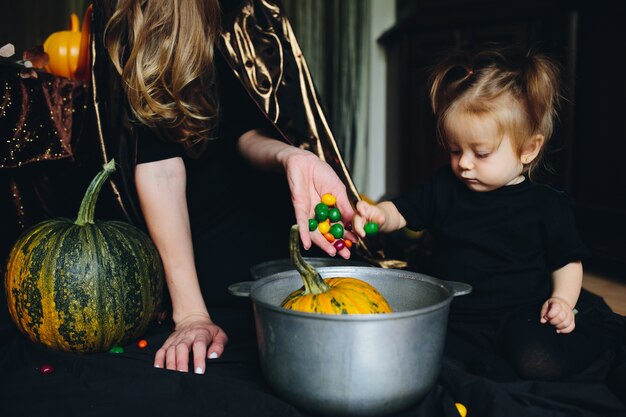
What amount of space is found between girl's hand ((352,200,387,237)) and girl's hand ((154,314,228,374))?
1.08 ft

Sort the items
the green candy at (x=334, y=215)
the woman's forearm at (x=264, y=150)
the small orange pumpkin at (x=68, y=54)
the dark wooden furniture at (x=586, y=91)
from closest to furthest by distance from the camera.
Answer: the green candy at (x=334, y=215) < the woman's forearm at (x=264, y=150) < the small orange pumpkin at (x=68, y=54) < the dark wooden furniture at (x=586, y=91)

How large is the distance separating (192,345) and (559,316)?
25.8 inches

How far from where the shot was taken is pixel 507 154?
1.15 meters

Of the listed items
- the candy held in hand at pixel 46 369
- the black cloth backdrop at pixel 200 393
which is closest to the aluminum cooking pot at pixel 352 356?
the black cloth backdrop at pixel 200 393

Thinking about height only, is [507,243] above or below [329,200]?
below

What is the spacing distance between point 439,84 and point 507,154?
208 mm

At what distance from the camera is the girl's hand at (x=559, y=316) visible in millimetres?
1094

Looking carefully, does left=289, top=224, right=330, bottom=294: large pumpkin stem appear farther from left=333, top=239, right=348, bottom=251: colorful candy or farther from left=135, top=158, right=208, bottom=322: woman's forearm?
left=135, top=158, right=208, bottom=322: woman's forearm

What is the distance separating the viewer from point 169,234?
48.2 inches

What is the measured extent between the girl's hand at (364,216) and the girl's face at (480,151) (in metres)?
0.19

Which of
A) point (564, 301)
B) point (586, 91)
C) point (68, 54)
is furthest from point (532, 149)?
point (68, 54)

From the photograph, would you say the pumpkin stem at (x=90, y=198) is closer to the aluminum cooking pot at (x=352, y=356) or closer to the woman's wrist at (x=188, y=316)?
the woman's wrist at (x=188, y=316)

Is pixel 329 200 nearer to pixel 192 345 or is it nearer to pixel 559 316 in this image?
pixel 192 345

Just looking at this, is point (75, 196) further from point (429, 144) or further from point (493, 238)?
point (429, 144)
